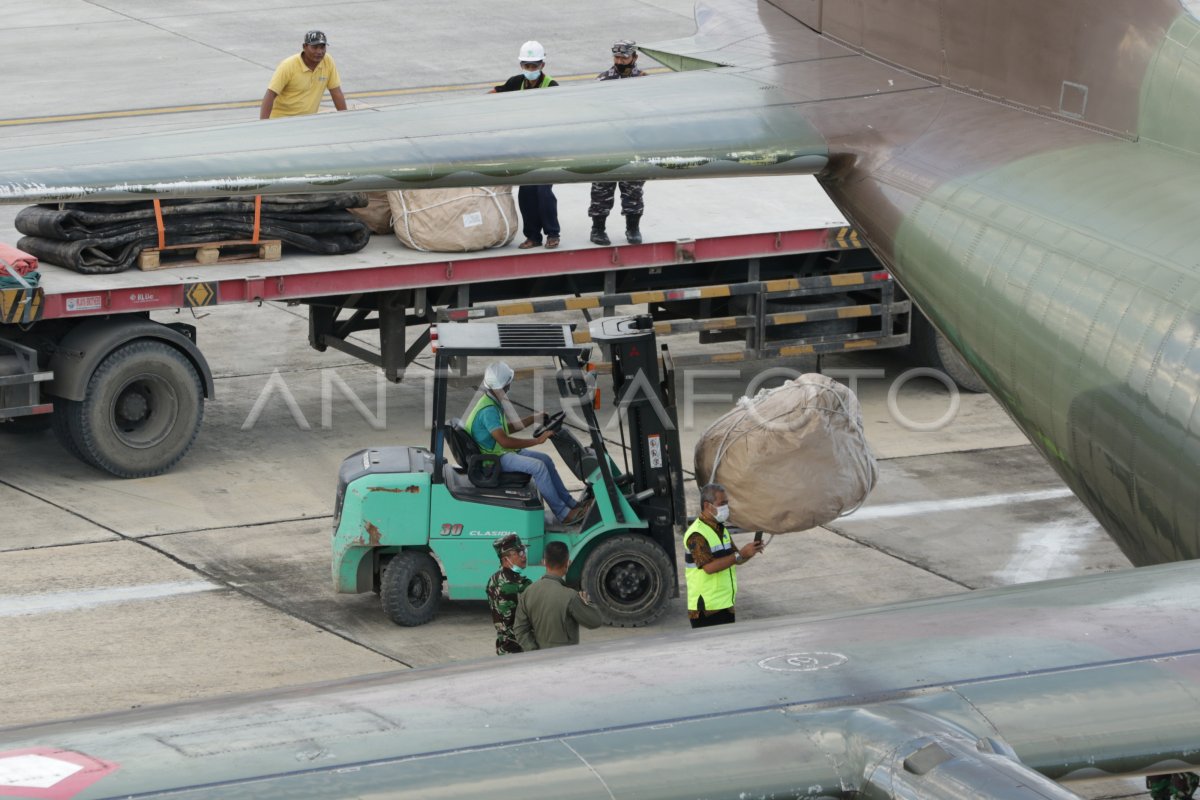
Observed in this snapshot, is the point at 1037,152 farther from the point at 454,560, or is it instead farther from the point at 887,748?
the point at 887,748

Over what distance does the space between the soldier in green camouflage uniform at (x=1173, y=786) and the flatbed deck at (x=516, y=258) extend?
25.2 feet

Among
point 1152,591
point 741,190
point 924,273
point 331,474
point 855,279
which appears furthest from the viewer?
point 741,190

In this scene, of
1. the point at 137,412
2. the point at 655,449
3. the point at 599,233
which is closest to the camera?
the point at 655,449

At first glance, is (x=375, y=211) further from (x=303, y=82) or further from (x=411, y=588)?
(x=411, y=588)

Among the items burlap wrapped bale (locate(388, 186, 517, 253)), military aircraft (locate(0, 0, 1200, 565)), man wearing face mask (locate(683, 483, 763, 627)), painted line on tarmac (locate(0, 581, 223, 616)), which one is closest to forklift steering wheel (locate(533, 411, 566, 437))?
man wearing face mask (locate(683, 483, 763, 627))

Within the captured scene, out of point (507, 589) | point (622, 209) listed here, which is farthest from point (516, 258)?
point (507, 589)

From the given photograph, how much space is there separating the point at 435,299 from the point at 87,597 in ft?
13.8

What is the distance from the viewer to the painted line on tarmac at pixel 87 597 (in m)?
11.3

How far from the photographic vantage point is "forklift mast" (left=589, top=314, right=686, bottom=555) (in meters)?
11.2

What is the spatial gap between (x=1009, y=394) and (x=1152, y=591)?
3.14 metres

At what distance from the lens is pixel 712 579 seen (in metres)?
10.1

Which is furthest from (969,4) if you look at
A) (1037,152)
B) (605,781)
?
(605,781)

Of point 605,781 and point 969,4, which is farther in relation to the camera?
point 969,4

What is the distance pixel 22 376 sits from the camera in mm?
12812
